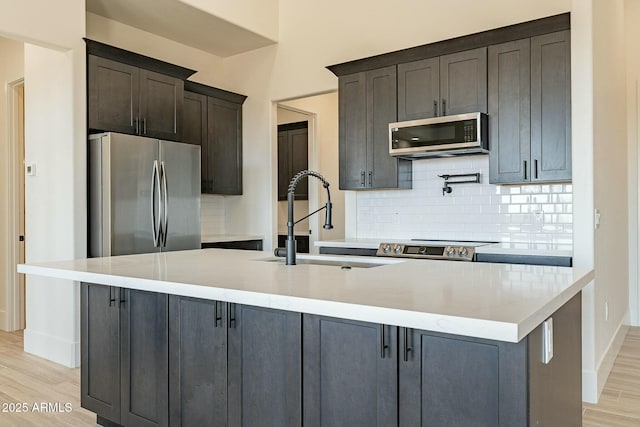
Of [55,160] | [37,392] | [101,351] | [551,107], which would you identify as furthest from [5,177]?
[551,107]

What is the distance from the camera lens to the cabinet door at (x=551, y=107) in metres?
3.30

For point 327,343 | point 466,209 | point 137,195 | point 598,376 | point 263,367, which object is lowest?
point 598,376

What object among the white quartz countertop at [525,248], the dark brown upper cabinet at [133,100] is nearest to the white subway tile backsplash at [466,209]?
the white quartz countertop at [525,248]

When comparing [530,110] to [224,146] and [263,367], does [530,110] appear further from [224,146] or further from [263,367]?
[224,146]

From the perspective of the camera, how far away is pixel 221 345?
1.96 m

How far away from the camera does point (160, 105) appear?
14.5ft

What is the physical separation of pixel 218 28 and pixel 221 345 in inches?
150

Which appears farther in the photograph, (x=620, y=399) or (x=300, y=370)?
(x=620, y=399)

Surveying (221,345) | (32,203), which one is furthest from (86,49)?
(221,345)

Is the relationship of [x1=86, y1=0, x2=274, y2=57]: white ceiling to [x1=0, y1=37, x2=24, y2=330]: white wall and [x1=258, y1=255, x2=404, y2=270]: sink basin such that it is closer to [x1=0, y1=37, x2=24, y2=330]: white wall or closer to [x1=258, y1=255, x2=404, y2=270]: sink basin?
[x1=0, y1=37, x2=24, y2=330]: white wall

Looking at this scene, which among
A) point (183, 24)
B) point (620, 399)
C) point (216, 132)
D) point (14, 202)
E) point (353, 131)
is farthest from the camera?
point (216, 132)

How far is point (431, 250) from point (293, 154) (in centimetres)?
327

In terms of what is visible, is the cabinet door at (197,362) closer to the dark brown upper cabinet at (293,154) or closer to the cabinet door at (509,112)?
the cabinet door at (509,112)

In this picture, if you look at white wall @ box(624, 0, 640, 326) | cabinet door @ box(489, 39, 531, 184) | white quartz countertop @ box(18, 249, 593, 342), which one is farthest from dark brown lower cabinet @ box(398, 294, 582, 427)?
white wall @ box(624, 0, 640, 326)
